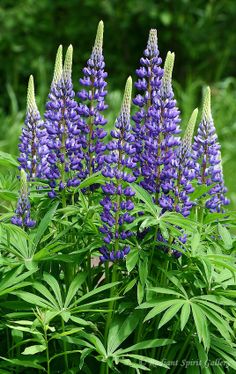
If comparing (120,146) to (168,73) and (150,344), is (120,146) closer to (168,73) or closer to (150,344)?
(168,73)

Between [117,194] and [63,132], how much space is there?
42cm

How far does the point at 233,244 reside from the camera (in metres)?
3.66

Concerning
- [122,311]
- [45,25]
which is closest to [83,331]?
[122,311]

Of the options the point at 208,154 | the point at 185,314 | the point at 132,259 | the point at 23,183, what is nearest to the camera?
the point at 185,314

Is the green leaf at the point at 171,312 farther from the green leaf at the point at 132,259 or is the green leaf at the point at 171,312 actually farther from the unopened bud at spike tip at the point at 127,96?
the unopened bud at spike tip at the point at 127,96

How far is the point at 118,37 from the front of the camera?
10.7m

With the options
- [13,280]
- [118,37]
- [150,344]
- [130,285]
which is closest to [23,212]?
[13,280]

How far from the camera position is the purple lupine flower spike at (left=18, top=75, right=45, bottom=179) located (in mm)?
3887

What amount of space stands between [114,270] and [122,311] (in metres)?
0.20

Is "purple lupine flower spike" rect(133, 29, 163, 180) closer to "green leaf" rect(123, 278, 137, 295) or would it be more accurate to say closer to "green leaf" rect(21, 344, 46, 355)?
"green leaf" rect(123, 278, 137, 295)

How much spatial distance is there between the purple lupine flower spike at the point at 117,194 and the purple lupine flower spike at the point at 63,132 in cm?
23

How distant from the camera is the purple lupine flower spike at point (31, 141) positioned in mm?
3887

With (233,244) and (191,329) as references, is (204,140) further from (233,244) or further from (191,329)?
(191,329)

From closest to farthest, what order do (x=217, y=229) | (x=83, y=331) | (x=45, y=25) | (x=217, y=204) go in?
(x=83, y=331), (x=217, y=229), (x=217, y=204), (x=45, y=25)
